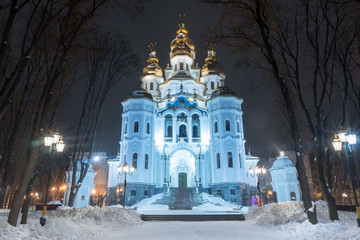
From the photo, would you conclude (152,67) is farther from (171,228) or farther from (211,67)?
(171,228)

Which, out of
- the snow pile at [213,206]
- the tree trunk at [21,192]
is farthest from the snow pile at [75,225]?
the snow pile at [213,206]

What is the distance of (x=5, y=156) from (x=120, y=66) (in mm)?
8996

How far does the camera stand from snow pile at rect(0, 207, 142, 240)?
723cm

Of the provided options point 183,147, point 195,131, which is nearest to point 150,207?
point 183,147

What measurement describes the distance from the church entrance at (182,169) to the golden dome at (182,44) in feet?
60.3

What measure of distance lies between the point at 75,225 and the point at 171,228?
458cm

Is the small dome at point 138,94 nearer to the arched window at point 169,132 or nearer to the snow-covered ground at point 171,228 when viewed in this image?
the arched window at point 169,132

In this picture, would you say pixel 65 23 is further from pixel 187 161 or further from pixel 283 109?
pixel 187 161

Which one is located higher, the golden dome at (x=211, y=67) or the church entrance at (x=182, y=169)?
the golden dome at (x=211, y=67)

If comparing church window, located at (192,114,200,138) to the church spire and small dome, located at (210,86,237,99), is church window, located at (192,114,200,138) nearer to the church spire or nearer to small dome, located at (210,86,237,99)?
small dome, located at (210,86,237,99)

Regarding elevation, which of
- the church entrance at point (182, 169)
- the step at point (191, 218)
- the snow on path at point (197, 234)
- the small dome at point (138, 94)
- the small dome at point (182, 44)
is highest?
the small dome at point (182, 44)

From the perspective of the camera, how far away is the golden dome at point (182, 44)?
146 ft

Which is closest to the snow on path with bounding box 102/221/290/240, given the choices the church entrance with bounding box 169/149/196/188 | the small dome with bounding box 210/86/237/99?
the church entrance with bounding box 169/149/196/188

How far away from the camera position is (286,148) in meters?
48.9
